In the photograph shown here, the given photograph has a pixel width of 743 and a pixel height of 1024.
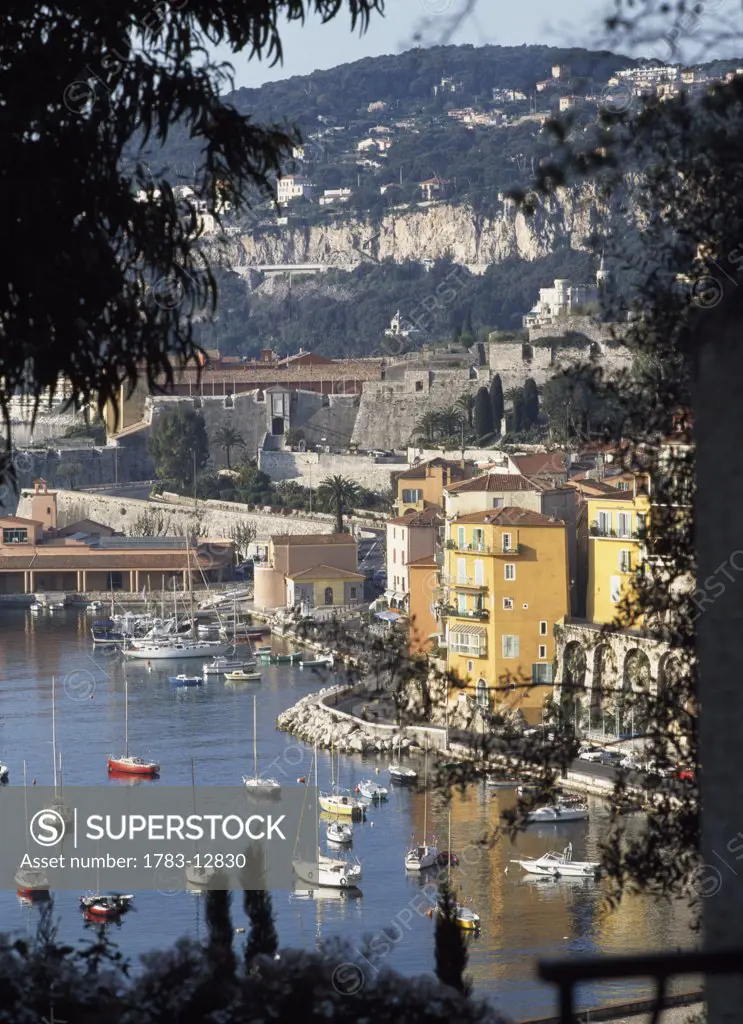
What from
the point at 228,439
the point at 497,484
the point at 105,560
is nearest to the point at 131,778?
the point at 497,484

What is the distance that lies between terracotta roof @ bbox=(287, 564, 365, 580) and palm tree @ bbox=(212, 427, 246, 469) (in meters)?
9.03

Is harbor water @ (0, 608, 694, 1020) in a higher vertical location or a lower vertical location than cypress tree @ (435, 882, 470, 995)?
lower

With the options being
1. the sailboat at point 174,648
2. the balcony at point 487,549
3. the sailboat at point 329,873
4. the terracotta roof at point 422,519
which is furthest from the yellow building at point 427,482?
the sailboat at point 329,873

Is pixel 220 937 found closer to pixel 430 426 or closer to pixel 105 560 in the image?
pixel 105 560

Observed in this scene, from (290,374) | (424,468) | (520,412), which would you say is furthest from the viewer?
(290,374)

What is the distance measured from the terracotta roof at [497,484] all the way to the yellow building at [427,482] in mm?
5142

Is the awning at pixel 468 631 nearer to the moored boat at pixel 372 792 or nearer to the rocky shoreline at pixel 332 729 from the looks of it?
the rocky shoreline at pixel 332 729

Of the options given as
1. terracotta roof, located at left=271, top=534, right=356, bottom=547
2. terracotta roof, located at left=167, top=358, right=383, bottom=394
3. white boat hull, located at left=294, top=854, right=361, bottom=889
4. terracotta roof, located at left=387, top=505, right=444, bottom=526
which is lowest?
terracotta roof, located at left=271, top=534, right=356, bottom=547

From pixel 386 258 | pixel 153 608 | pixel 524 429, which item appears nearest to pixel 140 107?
pixel 153 608

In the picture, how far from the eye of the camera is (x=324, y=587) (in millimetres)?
19359

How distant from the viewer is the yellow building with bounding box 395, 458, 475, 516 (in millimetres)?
19719

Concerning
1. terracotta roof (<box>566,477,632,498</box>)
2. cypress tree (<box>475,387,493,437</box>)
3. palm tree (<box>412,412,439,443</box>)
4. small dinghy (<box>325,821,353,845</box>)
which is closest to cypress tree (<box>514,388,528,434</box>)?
cypress tree (<box>475,387,493,437</box>)

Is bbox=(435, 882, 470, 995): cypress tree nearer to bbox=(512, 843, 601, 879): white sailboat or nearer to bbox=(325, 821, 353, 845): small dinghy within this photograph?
bbox=(512, 843, 601, 879): white sailboat

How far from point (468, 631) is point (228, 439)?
55.9 feet
